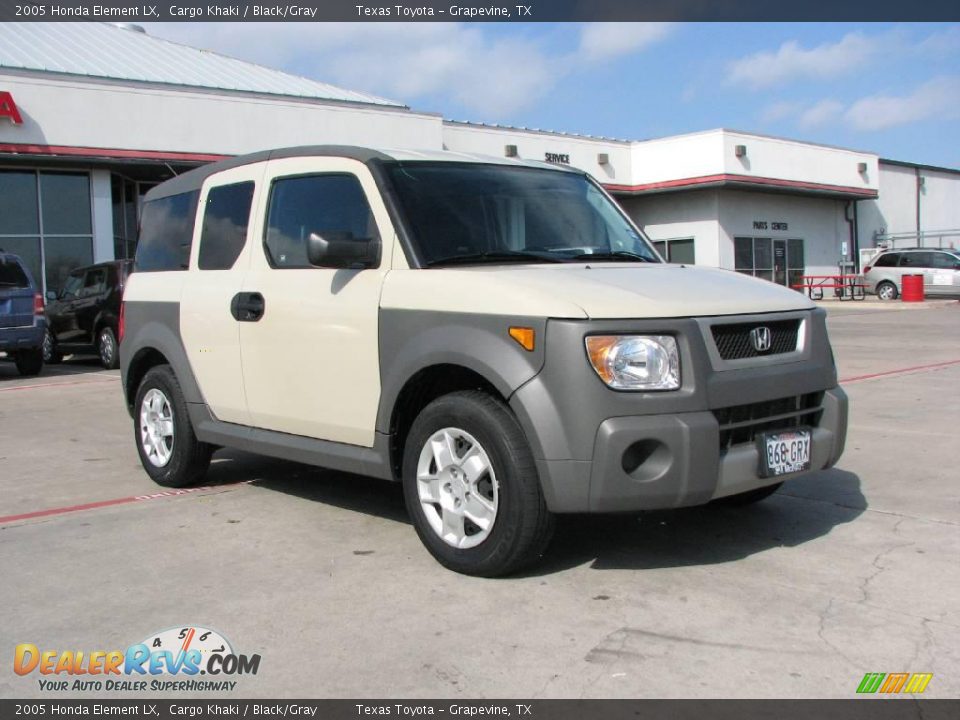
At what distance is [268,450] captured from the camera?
17.6 feet

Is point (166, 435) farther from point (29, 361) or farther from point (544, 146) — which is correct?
point (544, 146)

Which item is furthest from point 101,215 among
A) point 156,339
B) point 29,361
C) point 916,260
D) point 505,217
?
point 916,260

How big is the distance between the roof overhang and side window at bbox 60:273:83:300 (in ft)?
60.1

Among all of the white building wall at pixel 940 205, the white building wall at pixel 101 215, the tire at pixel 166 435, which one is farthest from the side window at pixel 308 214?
the white building wall at pixel 940 205

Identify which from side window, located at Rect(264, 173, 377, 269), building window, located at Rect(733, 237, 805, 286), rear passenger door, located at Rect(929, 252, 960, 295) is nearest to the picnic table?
building window, located at Rect(733, 237, 805, 286)

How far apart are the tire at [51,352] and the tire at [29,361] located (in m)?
Answer: 1.36

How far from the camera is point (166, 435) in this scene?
6238 millimetres

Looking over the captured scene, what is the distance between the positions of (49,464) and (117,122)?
15.3 metres

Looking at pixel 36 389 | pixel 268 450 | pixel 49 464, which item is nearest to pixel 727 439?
pixel 268 450

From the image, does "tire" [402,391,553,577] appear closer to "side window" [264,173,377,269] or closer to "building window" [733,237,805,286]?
"side window" [264,173,377,269]

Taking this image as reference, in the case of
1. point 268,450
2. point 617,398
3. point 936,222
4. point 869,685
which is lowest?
point 869,685

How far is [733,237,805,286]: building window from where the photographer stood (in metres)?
33.2

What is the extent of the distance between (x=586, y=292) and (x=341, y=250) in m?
1.22

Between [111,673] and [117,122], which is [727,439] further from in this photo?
[117,122]
